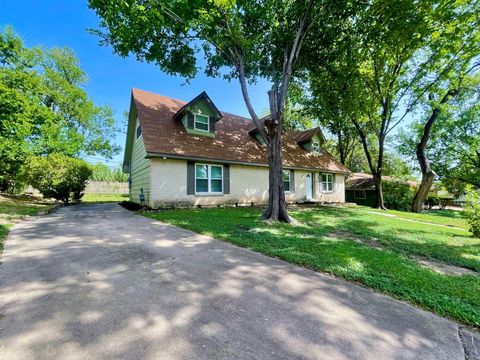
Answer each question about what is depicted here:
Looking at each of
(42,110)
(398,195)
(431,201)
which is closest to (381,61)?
(398,195)

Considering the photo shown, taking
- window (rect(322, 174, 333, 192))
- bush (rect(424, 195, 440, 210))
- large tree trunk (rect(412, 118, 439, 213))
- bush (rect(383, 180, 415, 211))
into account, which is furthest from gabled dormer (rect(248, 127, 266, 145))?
bush (rect(424, 195, 440, 210))

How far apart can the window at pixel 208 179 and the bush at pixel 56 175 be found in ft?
27.8

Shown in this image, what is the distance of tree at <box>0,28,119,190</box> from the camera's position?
13.8 m

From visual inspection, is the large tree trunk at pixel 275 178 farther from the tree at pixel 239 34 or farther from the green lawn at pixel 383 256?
the green lawn at pixel 383 256

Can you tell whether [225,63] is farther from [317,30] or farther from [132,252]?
[132,252]

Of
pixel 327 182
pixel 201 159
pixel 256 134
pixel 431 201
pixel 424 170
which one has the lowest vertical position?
pixel 431 201

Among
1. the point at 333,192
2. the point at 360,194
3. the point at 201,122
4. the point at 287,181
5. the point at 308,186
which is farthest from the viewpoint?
the point at 360,194

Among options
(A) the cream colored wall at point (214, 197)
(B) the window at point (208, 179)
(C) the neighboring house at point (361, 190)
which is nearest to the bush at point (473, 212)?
(A) the cream colored wall at point (214, 197)

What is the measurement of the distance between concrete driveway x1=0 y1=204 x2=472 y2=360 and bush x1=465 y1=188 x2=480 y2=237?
792 centimetres

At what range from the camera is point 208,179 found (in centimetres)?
1200

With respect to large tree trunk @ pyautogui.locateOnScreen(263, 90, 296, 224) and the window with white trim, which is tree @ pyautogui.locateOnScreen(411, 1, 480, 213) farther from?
the window with white trim

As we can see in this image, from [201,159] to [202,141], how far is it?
1649 millimetres

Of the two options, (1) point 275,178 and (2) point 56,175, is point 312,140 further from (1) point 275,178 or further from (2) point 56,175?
(2) point 56,175

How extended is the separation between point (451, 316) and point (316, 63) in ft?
37.6
